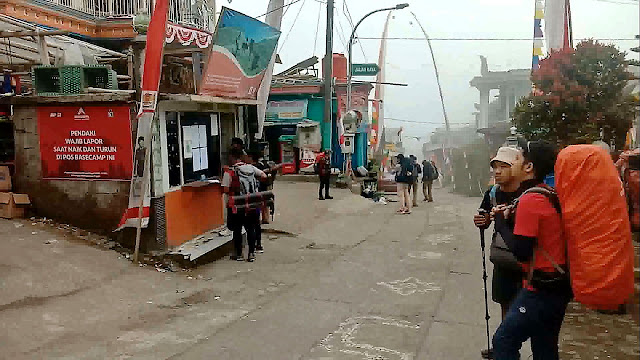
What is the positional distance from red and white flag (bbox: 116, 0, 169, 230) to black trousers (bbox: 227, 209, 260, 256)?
1.52 metres

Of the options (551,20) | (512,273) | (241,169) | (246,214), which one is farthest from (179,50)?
(551,20)

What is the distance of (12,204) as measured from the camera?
813 cm

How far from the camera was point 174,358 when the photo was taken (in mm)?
4918

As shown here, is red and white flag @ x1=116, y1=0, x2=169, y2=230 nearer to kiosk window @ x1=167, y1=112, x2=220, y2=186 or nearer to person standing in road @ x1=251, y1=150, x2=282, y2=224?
kiosk window @ x1=167, y1=112, x2=220, y2=186

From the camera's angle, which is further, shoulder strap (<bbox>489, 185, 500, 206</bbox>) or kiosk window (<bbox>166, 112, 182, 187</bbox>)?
kiosk window (<bbox>166, 112, 182, 187</bbox>)

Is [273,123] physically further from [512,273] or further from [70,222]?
[512,273]

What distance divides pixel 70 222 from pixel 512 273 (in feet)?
20.5

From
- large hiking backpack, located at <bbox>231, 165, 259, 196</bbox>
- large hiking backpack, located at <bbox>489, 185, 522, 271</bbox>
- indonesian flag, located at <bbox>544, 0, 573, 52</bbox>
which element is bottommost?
large hiking backpack, located at <bbox>489, 185, 522, 271</bbox>

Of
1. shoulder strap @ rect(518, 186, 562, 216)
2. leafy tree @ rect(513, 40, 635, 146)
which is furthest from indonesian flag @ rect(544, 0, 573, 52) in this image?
shoulder strap @ rect(518, 186, 562, 216)

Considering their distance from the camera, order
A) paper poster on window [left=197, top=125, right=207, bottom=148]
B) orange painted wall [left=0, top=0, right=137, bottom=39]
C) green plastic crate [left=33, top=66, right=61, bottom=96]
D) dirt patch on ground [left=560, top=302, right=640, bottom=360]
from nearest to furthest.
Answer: dirt patch on ground [left=560, top=302, right=640, bottom=360], green plastic crate [left=33, top=66, right=61, bottom=96], paper poster on window [left=197, top=125, right=207, bottom=148], orange painted wall [left=0, top=0, right=137, bottom=39]

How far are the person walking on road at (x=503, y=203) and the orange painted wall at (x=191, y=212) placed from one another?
4.75 meters

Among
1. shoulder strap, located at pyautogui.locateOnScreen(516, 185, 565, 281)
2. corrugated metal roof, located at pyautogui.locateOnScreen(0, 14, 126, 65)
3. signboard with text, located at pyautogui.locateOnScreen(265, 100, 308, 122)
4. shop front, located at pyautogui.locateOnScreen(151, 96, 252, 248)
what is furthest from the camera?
signboard with text, located at pyautogui.locateOnScreen(265, 100, 308, 122)

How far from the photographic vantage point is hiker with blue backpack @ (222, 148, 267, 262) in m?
8.66

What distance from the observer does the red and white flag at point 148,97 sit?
729cm
